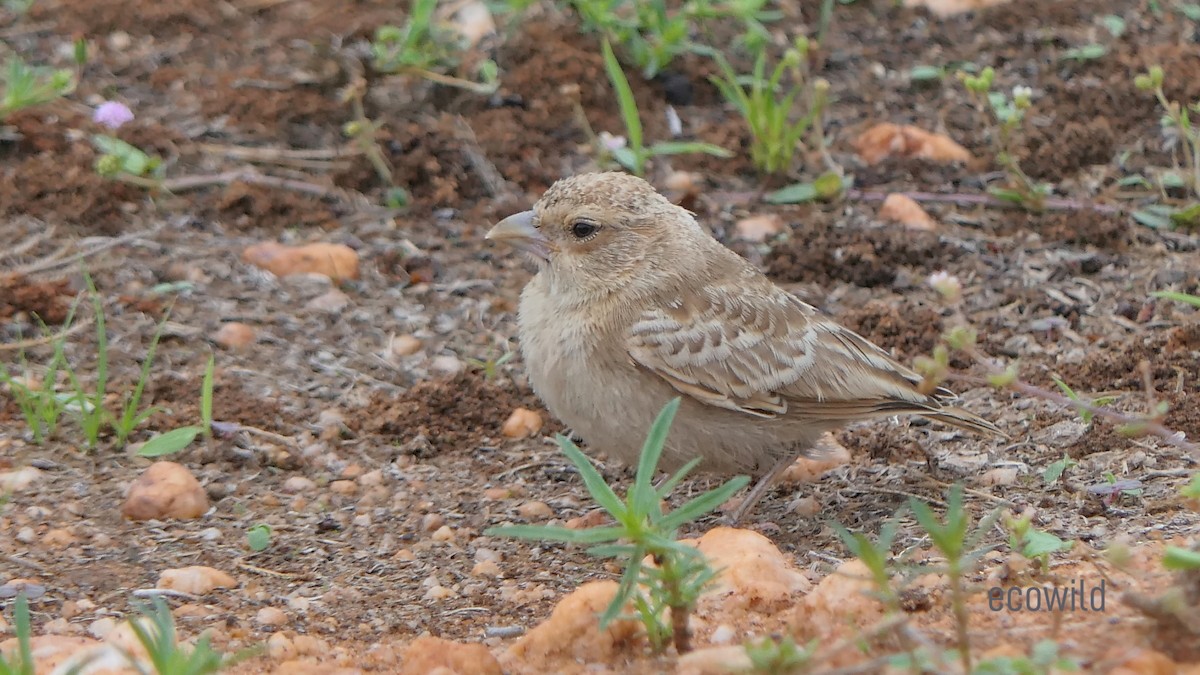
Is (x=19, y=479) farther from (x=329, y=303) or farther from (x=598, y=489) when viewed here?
(x=598, y=489)

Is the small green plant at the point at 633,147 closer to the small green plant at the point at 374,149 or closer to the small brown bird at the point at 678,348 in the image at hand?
the small green plant at the point at 374,149

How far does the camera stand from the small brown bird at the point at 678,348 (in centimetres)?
501

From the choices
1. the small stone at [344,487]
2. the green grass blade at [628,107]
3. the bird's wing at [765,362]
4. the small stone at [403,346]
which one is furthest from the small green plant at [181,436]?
the green grass blade at [628,107]

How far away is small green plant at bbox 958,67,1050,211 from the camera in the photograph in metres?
6.40

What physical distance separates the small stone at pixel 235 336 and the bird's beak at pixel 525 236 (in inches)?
46.0

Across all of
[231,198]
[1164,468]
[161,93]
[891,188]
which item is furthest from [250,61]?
[1164,468]

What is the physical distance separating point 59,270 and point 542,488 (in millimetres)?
2427

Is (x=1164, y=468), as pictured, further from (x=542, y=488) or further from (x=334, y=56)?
(x=334, y=56)

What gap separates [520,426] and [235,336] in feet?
4.12

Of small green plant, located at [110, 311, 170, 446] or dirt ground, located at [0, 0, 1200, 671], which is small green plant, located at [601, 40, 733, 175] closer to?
dirt ground, located at [0, 0, 1200, 671]

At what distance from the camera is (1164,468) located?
4.77 m

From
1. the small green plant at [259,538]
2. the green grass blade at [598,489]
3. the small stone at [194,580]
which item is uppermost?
the green grass blade at [598,489]

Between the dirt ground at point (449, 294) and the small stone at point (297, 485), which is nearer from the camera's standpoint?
the dirt ground at point (449, 294)

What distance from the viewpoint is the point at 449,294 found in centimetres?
657
